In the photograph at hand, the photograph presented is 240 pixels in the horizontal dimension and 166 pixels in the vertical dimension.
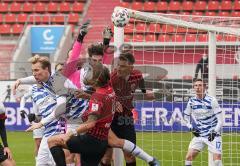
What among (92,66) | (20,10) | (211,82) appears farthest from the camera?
(20,10)

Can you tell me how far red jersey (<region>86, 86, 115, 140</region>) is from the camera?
28.9ft

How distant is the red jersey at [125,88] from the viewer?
34.4ft

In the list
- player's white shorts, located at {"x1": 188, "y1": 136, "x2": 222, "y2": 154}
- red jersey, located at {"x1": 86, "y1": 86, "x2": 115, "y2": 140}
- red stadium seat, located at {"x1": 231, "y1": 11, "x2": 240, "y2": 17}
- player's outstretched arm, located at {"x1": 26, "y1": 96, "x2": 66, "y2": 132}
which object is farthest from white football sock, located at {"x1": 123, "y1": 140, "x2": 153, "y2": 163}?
red stadium seat, located at {"x1": 231, "y1": 11, "x2": 240, "y2": 17}

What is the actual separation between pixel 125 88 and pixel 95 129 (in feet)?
5.87

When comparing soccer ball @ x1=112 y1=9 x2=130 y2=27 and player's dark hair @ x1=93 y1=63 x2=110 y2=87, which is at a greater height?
soccer ball @ x1=112 y1=9 x2=130 y2=27

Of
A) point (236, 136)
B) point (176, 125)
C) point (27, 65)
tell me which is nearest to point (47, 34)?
point (27, 65)

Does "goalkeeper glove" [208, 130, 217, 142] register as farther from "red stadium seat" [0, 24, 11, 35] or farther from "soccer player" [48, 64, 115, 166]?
"red stadium seat" [0, 24, 11, 35]

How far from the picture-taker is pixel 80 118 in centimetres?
1030

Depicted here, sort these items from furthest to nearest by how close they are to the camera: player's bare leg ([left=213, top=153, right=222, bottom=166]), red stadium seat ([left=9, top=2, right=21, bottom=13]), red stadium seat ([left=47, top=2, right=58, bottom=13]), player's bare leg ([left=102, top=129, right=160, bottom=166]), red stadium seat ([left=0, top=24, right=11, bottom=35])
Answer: red stadium seat ([left=9, top=2, right=21, bottom=13]) → red stadium seat ([left=47, top=2, right=58, bottom=13]) → red stadium seat ([left=0, top=24, right=11, bottom=35]) → player's bare leg ([left=213, top=153, right=222, bottom=166]) → player's bare leg ([left=102, top=129, right=160, bottom=166])

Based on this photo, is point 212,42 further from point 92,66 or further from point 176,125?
point 176,125

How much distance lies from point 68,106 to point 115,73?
0.91m

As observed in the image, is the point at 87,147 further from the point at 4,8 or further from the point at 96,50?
the point at 4,8

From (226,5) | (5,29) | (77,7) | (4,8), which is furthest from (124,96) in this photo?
(4,8)

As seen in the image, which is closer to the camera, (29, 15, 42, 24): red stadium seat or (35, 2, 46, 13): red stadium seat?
(29, 15, 42, 24): red stadium seat
